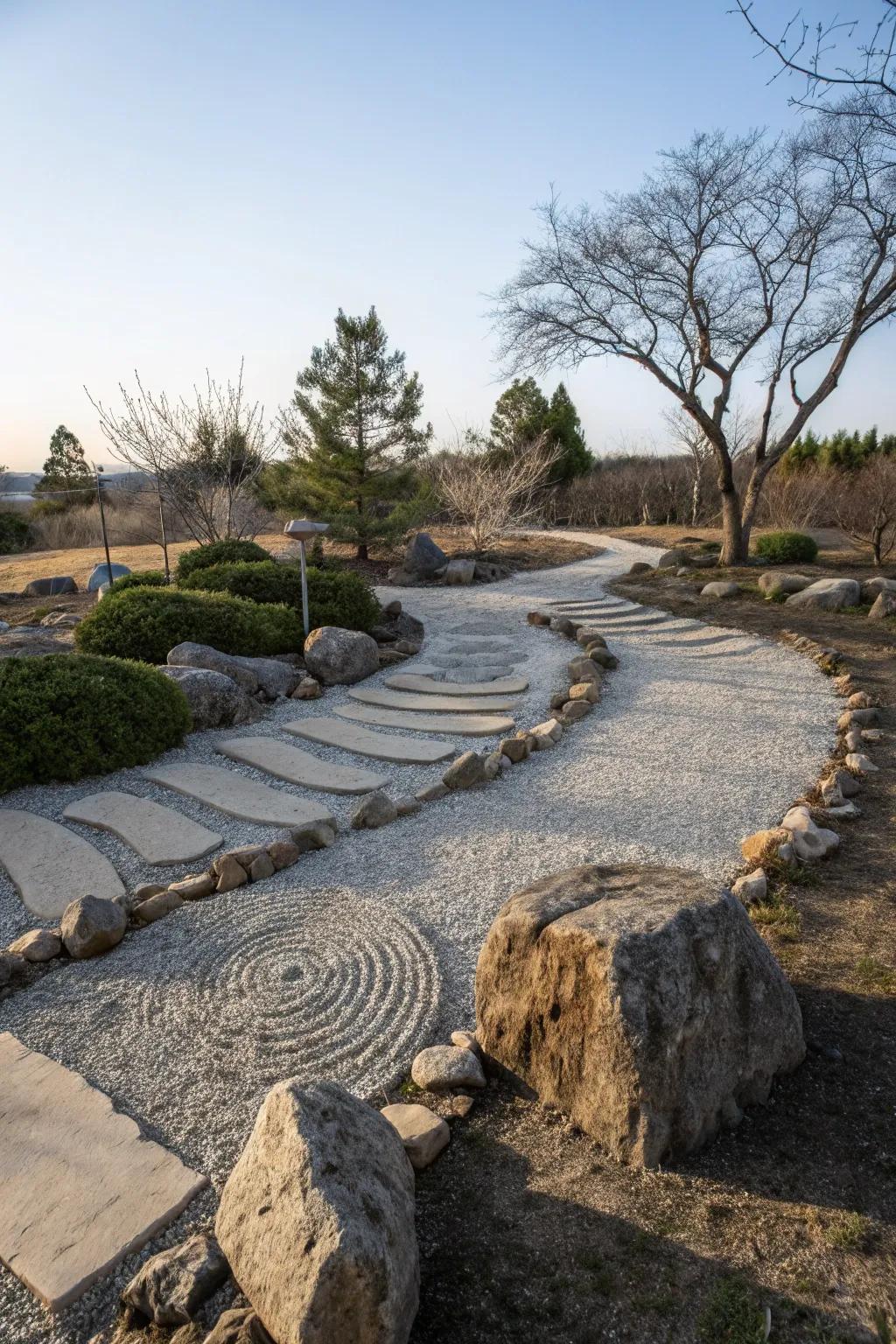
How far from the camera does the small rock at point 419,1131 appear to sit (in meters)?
2.22

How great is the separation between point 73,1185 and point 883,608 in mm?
10343

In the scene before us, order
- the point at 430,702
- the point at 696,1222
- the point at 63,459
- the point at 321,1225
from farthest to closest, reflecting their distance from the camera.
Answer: the point at 63,459 → the point at 430,702 → the point at 696,1222 → the point at 321,1225

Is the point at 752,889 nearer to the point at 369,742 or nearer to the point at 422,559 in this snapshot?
the point at 369,742

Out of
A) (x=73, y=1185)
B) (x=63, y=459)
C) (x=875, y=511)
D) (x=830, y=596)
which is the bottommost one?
(x=73, y=1185)

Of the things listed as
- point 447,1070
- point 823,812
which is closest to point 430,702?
point 823,812

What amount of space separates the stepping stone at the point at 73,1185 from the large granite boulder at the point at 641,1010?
3.49 ft

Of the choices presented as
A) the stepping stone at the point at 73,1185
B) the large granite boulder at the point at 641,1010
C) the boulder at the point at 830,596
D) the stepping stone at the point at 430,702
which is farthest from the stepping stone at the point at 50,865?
the boulder at the point at 830,596

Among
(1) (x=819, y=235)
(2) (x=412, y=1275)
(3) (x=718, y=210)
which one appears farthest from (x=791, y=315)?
(2) (x=412, y=1275)

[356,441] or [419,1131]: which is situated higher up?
[356,441]

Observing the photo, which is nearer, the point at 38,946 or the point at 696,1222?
the point at 696,1222

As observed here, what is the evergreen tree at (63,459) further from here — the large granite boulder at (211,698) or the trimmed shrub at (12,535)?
the large granite boulder at (211,698)

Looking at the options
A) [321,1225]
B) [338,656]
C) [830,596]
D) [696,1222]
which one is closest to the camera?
[321,1225]

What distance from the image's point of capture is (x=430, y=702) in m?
6.89

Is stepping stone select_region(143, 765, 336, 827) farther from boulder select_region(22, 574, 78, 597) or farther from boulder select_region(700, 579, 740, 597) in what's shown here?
boulder select_region(700, 579, 740, 597)
